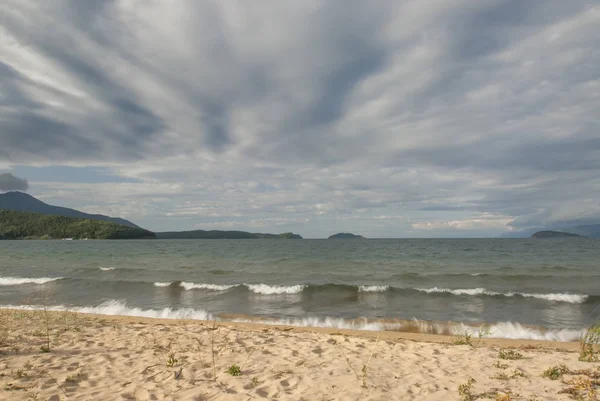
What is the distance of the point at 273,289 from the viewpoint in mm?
21531

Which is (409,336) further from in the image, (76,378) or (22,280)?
(22,280)

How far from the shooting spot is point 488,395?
18.4ft

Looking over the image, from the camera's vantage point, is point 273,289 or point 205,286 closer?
point 273,289

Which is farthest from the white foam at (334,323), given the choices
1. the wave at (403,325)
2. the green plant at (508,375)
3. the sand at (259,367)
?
the green plant at (508,375)

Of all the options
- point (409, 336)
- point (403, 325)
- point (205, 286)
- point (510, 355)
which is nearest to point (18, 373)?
point (409, 336)

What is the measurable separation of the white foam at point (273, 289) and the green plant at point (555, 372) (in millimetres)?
15172

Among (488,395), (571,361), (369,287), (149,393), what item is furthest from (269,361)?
(369,287)

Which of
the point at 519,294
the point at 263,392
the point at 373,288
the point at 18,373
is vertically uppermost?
the point at 18,373

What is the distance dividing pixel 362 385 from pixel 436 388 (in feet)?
4.54

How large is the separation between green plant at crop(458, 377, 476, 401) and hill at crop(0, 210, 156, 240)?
187341 millimetres

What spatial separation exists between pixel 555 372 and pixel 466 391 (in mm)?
2392

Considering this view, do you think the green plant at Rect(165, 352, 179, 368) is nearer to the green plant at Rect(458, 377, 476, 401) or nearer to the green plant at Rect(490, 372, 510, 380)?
the green plant at Rect(458, 377, 476, 401)

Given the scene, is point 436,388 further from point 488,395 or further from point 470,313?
point 470,313

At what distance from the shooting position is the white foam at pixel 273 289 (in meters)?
20.8
